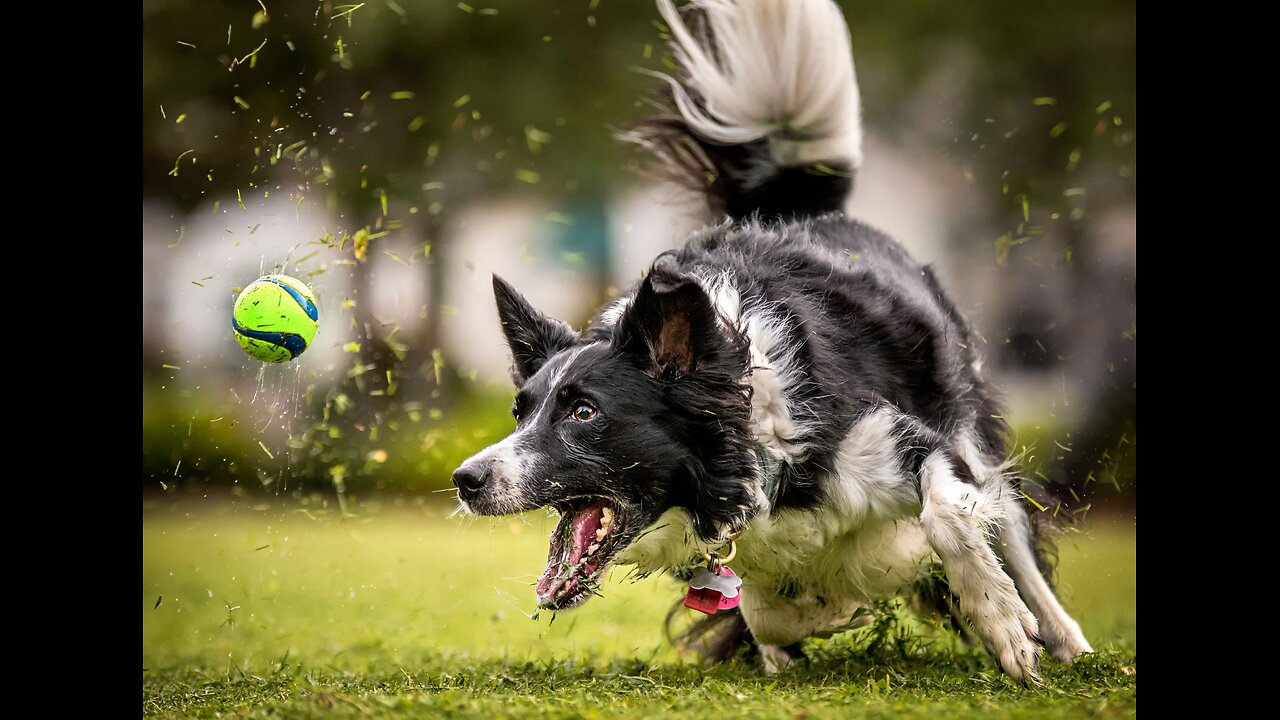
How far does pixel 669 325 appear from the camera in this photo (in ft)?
13.1

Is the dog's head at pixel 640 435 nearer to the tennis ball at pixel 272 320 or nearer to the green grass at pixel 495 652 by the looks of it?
the green grass at pixel 495 652

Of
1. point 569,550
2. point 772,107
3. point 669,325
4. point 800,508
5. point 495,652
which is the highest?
point 772,107

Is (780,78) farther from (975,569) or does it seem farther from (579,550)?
(579,550)

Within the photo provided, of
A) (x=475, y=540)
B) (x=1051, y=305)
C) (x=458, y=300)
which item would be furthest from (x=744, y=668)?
(x=458, y=300)

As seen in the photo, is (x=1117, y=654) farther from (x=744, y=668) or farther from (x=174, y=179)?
(x=174, y=179)

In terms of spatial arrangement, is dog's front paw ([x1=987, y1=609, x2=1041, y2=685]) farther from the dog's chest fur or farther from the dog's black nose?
the dog's black nose

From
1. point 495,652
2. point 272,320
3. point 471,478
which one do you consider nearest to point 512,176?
point 495,652

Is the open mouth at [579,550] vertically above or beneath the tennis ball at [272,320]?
beneath

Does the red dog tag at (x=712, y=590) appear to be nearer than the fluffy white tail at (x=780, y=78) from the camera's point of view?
Yes

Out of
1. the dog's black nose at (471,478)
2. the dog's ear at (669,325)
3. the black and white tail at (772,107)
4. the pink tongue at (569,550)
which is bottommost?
the pink tongue at (569,550)

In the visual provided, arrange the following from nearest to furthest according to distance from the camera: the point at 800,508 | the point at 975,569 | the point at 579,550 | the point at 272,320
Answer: the point at 579,550 < the point at 975,569 < the point at 800,508 < the point at 272,320

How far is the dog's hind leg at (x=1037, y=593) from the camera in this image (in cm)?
466

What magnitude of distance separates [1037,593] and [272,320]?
11.0ft

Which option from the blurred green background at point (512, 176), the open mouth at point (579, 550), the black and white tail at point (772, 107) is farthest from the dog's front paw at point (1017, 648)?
the blurred green background at point (512, 176)
